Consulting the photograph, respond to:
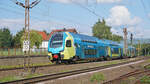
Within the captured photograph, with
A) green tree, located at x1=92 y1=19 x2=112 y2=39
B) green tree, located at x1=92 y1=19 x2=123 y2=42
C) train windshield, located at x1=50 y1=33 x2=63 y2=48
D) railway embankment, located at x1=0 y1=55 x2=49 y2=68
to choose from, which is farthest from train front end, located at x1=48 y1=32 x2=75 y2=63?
green tree, located at x1=92 y1=19 x2=112 y2=39

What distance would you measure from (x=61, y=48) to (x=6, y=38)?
59655 mm

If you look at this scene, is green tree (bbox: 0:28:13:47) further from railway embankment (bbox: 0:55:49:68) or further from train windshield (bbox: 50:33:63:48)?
train windshield (bbox: 50:33:63:48)

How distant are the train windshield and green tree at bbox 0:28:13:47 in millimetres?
56554

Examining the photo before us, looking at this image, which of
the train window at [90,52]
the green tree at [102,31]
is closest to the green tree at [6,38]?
the green tree at [102,31]

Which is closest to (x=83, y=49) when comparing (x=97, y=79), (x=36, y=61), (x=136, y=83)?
(x=36, y=61)

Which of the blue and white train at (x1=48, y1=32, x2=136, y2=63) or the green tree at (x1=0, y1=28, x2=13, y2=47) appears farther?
A: the green tree at (x1=0, y1=28, x2=13, y2=47)

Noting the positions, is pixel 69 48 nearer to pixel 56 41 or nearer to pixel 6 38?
pixel 56 41

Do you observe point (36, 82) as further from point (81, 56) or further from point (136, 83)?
point (81, 56)

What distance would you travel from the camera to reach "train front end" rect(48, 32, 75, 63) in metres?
21.2

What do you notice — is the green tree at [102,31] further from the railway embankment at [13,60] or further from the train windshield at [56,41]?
the train windshield at [56,41]

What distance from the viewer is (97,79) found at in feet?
40.8

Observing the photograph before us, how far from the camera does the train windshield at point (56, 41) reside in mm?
21625

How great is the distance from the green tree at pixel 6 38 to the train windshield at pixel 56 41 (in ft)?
186

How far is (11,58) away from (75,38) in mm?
8304
